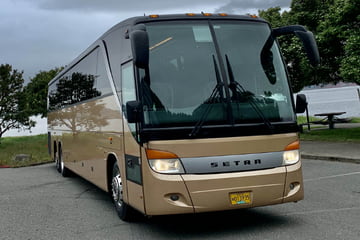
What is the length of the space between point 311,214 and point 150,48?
11.3 ft

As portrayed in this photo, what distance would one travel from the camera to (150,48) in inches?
257

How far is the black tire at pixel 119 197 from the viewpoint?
24.6ft

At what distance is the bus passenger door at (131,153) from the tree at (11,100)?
2774 cm

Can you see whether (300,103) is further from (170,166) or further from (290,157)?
(170,166)

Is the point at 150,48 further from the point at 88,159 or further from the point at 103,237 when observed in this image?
the point at 88,159

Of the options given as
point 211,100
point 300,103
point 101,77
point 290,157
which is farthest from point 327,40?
point 211,100

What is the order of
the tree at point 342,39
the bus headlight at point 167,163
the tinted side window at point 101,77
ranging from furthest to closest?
the tree at point 342,39 < the tinted side window at point 101,77 < the bus headlight at point 167,163

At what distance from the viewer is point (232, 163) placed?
625cm

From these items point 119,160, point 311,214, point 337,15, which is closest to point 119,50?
point 119,160

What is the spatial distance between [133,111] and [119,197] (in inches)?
82.6

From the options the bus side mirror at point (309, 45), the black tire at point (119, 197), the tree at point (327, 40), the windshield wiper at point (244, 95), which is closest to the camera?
the windshield wiper at point (244, 95)

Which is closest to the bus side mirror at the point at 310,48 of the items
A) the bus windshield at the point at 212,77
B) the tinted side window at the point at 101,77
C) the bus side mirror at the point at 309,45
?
the bus side mirror at the point at 309,45

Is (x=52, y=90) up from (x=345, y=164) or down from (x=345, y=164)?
up

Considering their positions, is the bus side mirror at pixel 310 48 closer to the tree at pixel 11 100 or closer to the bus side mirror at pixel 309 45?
the bus side mirror at pixel 309 45
